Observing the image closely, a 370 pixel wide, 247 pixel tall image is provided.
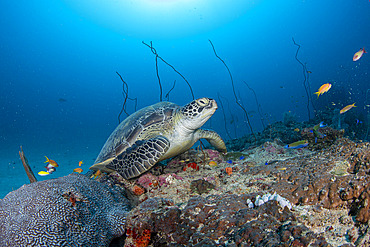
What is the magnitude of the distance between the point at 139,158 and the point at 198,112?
165cm

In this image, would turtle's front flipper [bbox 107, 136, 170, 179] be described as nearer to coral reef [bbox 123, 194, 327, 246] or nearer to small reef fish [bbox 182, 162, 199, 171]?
small reef fish [bbox 182, 162, 199, 171]

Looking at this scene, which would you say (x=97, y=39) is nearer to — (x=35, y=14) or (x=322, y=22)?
(x=35, y=14)

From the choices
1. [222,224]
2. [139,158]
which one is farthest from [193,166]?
[222,224]

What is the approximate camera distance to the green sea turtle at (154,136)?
11.4 feet

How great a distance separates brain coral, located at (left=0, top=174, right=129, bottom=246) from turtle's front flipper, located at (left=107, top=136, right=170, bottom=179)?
3.28 ft

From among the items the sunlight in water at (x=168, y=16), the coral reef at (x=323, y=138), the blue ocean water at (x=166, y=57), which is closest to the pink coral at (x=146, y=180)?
the coral reef at (x=323, y=138)

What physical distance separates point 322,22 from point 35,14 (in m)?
114

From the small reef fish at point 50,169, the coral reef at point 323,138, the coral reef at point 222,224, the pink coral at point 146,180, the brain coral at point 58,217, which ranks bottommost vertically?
the coral reef at point 323,138

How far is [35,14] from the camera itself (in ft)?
215

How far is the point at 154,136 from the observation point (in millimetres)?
4348

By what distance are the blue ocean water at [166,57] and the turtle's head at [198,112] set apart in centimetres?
4595

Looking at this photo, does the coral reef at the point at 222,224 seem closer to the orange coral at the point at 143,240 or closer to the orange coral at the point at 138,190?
the orange coral at the point at 143,240

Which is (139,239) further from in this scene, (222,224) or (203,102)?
(203,102)

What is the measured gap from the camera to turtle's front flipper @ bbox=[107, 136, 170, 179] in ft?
11.1
